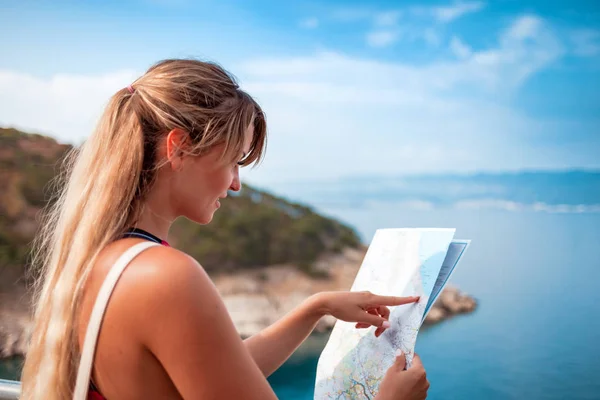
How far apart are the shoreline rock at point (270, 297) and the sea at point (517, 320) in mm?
245

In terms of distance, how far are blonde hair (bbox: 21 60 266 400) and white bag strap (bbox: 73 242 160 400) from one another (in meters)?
0.04

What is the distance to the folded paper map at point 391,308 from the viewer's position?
851 mm

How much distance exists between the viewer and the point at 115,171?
2.34 feet

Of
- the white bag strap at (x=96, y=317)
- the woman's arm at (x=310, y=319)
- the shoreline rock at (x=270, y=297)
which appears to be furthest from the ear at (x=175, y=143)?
the shoreline rock at (x=270, y=297)

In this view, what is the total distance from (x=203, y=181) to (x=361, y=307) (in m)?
0.35

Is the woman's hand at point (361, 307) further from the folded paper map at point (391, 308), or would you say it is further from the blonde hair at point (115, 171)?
the blonde hair at point (115, 171)

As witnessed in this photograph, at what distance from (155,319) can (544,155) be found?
26.0ft

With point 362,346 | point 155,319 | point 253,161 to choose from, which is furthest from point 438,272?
point 155,319

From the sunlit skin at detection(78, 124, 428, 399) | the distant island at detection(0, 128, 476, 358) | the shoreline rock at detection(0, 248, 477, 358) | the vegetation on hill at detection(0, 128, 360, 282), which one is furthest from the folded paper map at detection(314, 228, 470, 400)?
the vegetation on hill at detection(0, 128, 360, 282)

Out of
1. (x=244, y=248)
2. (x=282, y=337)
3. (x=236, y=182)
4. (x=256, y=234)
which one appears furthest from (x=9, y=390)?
(x=256, y=234)

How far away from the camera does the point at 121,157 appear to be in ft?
2.34

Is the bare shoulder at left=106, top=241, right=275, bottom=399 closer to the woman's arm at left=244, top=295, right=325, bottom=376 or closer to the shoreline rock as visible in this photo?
the woman's arm at left=244, top=295, right=325, bottom=376

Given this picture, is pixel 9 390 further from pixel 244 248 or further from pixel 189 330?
pixel 244 248

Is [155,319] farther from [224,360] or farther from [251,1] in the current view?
[251,1]
